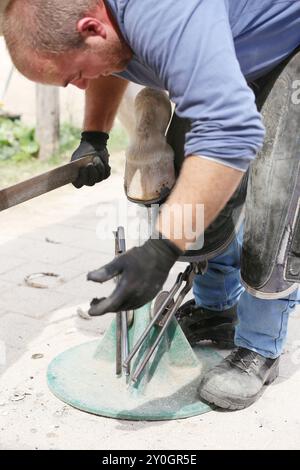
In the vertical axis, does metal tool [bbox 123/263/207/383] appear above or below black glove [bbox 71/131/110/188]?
below

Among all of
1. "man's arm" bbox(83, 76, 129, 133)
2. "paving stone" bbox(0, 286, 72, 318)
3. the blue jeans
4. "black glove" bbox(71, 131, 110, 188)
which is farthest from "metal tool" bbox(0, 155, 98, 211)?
"paving stone" bbox(0, 286, 72, 318)

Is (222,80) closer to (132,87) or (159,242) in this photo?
(159,242)

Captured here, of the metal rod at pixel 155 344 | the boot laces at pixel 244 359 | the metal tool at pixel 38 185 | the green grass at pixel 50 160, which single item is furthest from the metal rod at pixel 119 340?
the green grass at pixel 50 160

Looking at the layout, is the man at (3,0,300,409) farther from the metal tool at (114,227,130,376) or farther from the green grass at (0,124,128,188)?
the green grass at (0,124,128,188)

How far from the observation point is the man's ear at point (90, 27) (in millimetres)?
1738

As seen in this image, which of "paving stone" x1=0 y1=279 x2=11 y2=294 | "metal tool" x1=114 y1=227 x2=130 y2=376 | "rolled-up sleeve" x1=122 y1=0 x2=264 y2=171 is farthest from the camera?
"paving stone" x1=0 y1=279 x2=11 y2=294

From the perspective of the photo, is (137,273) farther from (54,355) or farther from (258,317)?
(54,355)

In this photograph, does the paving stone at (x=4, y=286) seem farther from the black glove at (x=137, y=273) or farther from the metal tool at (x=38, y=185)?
the black glove at (x=137, y=273)

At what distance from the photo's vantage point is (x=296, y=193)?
6.99 feet

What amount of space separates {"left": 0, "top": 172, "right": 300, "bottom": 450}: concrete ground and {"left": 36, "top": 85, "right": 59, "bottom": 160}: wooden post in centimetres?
156

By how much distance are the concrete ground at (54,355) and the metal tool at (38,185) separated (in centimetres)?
68

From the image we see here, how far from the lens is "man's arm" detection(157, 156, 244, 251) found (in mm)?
1676
